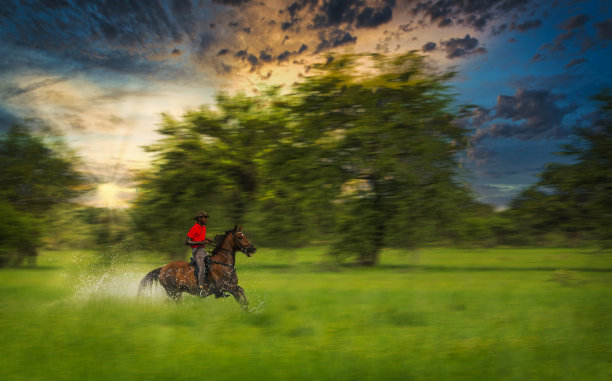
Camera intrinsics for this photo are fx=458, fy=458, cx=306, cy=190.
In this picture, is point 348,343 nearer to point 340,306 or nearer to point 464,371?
point 464,371

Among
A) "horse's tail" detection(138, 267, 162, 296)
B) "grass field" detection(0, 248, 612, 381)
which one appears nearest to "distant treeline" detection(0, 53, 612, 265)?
"grass field" detection(0, 248, 612, 381)

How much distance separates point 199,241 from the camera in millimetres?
10641

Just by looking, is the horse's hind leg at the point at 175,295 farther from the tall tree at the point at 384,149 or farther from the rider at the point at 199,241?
the tall tree at the point at 384,149

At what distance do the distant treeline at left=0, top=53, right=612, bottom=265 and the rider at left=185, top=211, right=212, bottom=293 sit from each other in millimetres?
16706

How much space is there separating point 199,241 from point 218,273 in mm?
1046

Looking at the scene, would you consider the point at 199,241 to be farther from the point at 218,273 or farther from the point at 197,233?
the point at 218,273

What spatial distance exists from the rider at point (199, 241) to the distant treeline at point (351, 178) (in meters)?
16.7

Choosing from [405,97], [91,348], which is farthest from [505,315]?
[405,97]

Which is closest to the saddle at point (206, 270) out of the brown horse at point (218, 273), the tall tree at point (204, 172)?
the brown horse at point (218, 273)

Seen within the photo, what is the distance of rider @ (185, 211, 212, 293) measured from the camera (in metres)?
10.5

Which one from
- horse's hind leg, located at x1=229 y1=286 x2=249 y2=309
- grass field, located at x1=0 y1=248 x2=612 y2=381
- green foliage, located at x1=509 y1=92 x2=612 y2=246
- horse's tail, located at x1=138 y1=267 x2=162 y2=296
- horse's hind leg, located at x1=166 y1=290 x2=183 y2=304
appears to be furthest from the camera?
green foliage, located at x1=509 y1=92 x2=612 y2=246

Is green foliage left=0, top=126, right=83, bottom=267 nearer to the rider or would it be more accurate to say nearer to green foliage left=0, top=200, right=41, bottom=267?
green foliage left=0, top=200, right=41, bottom=267

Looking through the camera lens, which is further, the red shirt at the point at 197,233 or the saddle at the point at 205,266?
the saddle at the point at 205,266

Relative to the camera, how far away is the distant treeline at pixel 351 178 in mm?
27516
